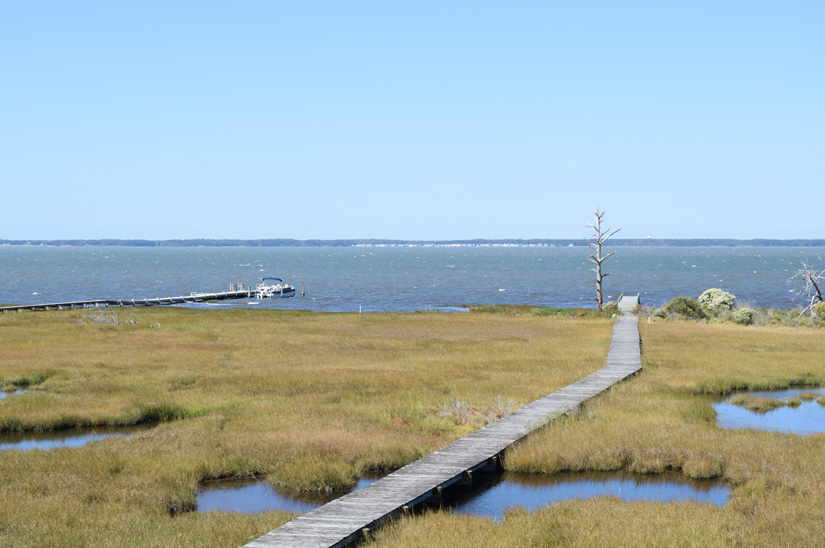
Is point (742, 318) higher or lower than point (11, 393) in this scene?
lower

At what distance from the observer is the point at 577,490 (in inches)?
545

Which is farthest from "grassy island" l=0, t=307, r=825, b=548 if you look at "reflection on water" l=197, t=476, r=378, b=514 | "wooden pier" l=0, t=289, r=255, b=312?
"wooden pier" l=0, t=289, r=255, b=312

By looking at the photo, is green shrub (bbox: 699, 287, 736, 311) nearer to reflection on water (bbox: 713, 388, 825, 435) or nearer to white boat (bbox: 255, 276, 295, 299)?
reflection on water (bbox: 713, 388, 825, 435)

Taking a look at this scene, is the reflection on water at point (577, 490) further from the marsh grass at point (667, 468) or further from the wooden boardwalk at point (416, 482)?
the wooden boardwalk at point (416, 482)

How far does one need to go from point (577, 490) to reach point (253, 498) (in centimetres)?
567

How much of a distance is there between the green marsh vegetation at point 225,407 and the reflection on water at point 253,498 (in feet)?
0.78

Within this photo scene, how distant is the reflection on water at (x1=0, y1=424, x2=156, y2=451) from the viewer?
17.0 m

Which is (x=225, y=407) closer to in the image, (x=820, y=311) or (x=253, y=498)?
(x=253, y=498)

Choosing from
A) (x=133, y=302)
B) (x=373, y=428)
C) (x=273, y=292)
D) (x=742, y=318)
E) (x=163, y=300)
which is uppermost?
(x=373, y=428)

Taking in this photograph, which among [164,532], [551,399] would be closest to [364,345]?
[551,399]

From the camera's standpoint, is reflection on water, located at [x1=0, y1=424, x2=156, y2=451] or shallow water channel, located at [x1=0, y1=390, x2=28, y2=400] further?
shallow water channel, located at [x1=0, y1=390, x2=28, y2=400]

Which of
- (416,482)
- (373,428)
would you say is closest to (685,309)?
(373,428)

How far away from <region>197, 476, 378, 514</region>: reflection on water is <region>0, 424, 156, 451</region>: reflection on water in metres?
4.86

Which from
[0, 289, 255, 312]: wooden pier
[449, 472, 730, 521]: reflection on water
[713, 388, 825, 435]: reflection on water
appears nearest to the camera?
[449, 472, 730, 521]: reflection on water
